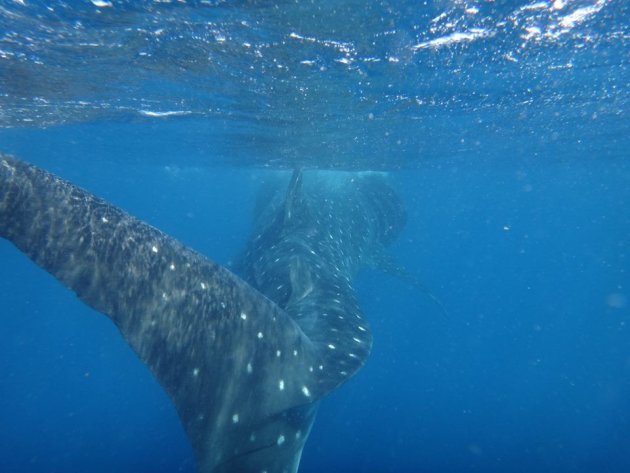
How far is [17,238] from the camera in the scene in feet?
8.86

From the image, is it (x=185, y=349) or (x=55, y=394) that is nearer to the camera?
(x=185, y=349)

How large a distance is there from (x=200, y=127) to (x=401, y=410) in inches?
668

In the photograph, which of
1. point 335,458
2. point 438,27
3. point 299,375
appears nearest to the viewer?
point 299,375

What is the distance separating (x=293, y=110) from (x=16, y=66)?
8602 mm

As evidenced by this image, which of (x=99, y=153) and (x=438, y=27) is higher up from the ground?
(x=438, y=27)

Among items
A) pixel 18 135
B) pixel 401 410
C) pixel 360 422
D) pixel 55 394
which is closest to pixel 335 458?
pixel 360 422

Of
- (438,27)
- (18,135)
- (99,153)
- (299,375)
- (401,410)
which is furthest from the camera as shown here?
(99,153)

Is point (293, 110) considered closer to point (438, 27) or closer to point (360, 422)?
point (438, 27)

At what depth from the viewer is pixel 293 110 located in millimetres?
15344

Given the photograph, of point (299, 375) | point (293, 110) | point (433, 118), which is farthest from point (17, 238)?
point (433, 118)

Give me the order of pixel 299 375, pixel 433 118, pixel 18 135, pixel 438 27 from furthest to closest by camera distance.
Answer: pixel 18 135 → pixel 433 118 → pixel 438 27 → pixel 299 375

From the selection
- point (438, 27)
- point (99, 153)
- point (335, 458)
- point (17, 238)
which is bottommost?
point (335, 458)

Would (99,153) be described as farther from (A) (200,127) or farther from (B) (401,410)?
(B) (401,410)

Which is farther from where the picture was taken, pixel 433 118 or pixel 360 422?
pixel 360 422
